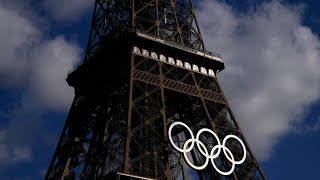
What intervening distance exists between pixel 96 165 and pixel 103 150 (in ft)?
6.03

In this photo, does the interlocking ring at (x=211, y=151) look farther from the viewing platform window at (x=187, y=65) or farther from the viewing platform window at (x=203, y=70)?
the viewing platform window at (x=203, y=70)

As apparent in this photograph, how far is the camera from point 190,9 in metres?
53.3

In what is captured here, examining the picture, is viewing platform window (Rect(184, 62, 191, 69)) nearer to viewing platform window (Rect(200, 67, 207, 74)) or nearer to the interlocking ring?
viewing platform window (Rect(200, 67, 207, 74))

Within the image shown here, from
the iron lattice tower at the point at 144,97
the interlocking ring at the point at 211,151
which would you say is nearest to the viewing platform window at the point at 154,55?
the iron lattice tower at the point at 144,97

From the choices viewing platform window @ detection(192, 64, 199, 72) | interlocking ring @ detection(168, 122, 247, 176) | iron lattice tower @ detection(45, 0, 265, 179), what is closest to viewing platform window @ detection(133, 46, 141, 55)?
iron lattice tower @ detection(45, 0, 265, 179)

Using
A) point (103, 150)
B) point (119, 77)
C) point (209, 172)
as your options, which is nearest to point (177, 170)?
point (209, 172)

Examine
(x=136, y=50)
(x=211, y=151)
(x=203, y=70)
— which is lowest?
(x=211, y=151)

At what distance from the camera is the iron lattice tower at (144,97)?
3972 centimetres

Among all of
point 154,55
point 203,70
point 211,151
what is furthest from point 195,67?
point 211,151

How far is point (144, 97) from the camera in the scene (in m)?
41.8

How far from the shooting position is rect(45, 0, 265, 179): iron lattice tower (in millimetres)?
39719

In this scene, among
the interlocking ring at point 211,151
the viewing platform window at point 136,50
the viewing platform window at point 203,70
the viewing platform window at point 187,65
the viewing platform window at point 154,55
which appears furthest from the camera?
the viewing platform window at point 203,70

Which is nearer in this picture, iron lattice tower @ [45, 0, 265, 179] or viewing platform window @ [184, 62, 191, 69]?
iron lattice tower @ [45, 0, 265, 179]

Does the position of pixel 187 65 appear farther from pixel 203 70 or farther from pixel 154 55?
pixel 154 55
